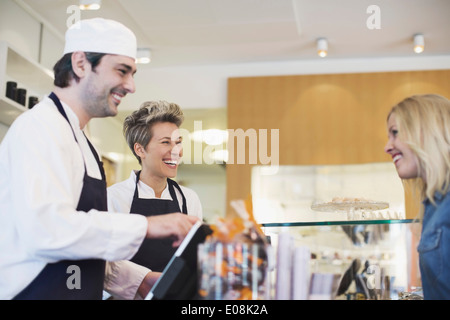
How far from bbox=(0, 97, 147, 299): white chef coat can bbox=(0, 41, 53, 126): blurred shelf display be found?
82.8 inches

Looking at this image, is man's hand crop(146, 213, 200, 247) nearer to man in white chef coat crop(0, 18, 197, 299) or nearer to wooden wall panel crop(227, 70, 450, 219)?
man in white chef coat crop(0, 18, 197, 299)

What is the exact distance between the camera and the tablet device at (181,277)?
1.10 m

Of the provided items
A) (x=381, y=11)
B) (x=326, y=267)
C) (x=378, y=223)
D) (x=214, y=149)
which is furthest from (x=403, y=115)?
(x=214, y=149)

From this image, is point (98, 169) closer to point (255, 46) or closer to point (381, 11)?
A: point (381, 11)

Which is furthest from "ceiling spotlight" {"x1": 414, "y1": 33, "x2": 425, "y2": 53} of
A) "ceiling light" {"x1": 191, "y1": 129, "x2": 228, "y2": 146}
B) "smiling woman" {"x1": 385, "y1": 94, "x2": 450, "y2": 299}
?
"smiling woman" {"x1": 385, "y1": 94, "x2": 450, "y2": 299}

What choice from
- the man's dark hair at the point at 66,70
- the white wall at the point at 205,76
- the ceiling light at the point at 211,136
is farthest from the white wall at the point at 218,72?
the man's dark hair at the point at 66,70

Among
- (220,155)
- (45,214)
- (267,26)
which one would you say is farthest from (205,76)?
(45,214)

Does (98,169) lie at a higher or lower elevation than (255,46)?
lower

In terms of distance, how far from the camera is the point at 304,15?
3986mm

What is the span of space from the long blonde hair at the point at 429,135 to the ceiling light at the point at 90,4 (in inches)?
109

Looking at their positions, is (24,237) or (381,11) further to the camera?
(381,11)

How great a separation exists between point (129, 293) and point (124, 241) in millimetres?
508

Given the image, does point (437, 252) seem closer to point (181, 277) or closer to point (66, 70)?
point (181, 277)

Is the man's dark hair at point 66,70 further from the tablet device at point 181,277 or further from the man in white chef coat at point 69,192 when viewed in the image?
the tablet device at point 181,277
